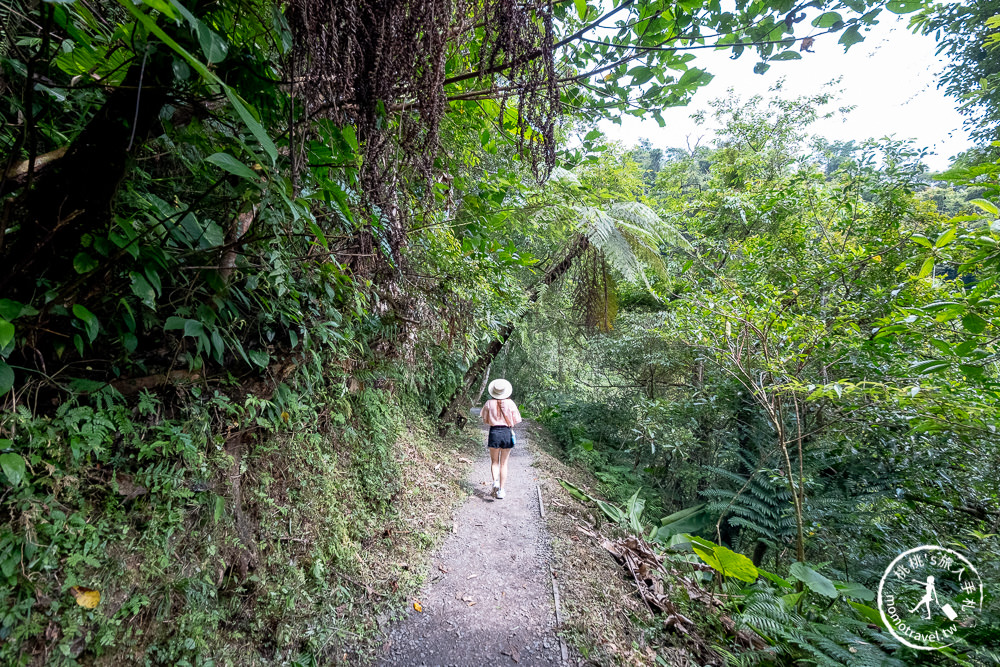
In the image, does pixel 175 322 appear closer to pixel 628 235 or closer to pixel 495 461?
pixel 495 461

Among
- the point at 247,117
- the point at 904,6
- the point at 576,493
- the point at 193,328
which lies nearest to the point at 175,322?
the point at 193,328

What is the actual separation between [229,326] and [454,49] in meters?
1.78

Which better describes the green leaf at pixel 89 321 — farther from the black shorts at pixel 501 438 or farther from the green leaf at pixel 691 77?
the black shorts at pixel 501 438

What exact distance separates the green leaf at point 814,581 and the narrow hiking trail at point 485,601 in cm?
227

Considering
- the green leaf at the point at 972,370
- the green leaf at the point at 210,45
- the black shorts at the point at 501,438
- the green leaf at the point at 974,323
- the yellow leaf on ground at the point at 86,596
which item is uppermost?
the green leaf at the point at 210,45

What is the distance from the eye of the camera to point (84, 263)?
1242 millimetres

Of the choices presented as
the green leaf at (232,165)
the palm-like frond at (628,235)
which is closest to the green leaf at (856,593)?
the palm-like frond at (628,235)

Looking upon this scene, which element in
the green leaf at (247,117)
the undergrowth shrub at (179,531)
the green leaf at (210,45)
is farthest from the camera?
the undergrowth shrub at (179,531)

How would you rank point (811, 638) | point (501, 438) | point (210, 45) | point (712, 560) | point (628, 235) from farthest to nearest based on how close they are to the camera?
1. point (628, 235)
2. point (501, 438)
3. point (712, 560)
4. point (811, 638)
5. point (210, 45)

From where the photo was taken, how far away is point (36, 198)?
1.18m

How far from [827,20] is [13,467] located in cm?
327

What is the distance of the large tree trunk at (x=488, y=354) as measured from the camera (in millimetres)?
6789

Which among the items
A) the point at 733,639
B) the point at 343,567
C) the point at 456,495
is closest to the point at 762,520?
the point at 733,639

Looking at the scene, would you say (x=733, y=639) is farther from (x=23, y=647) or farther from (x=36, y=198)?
(x=36, y=198)
